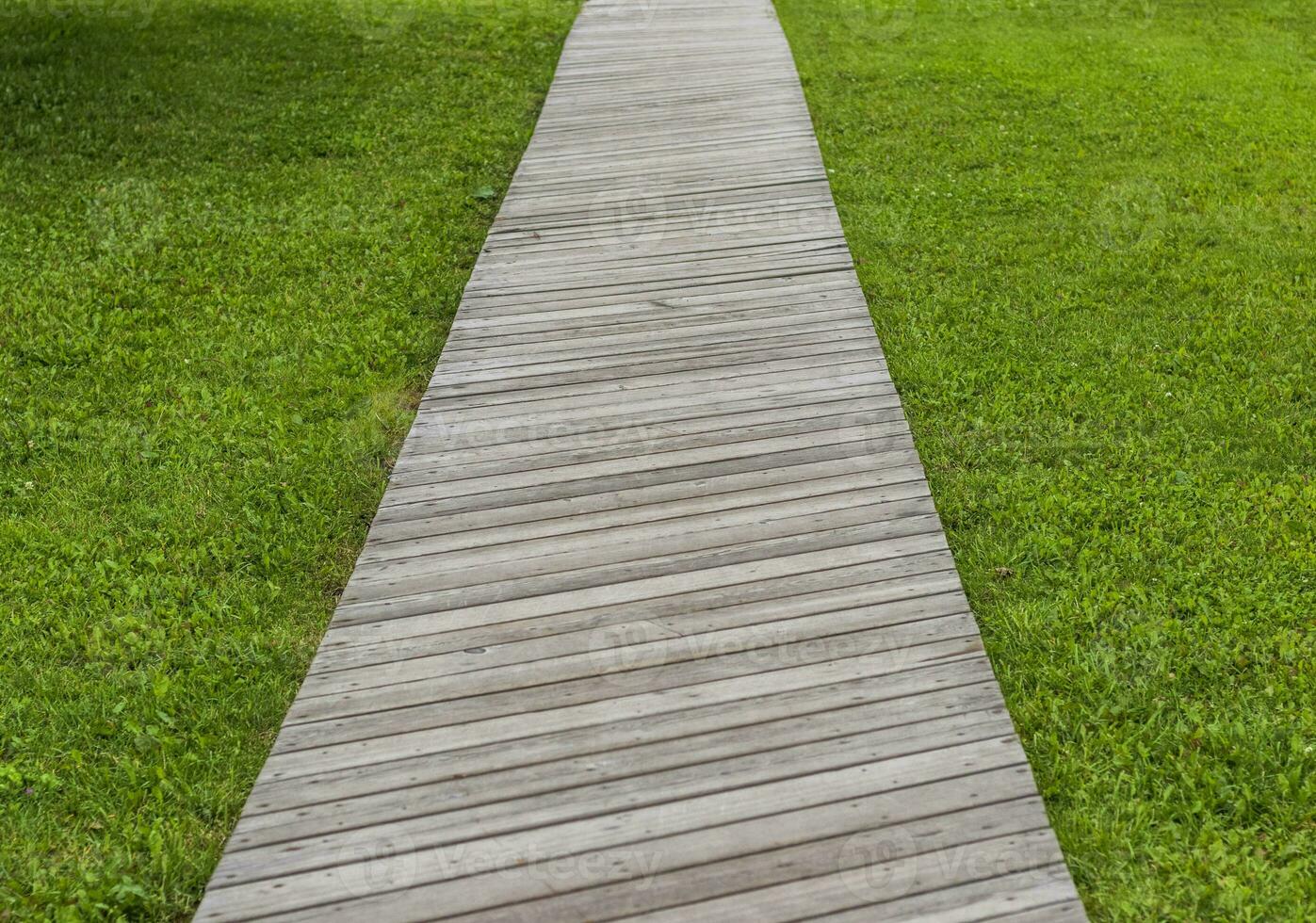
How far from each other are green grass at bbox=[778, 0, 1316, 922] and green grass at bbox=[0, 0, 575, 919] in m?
2.88

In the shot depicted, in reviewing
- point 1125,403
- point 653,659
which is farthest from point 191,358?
point 1125,403

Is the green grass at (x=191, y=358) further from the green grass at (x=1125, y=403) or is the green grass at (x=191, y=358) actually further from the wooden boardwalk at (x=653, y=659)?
the green grass at (x=1125, y=403)

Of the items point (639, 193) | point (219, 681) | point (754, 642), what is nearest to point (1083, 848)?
point (754, 642)

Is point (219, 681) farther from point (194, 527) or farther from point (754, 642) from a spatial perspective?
point (754, 642)

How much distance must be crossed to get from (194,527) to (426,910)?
247cm

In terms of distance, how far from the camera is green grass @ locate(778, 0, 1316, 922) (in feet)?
12.3

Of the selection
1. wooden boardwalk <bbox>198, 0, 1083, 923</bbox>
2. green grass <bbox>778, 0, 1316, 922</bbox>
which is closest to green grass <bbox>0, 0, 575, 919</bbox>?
wooden boardwalk <bbox>198, 0, 1083, 923</bbox>

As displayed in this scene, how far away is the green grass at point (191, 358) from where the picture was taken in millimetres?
3971

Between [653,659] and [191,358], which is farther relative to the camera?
[191,358]

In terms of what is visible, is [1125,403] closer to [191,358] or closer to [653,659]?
[653,659]

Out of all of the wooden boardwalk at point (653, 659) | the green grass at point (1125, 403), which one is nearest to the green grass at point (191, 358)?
the wooden boardwalk at point (653, 659)

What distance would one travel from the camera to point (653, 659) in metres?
4.20

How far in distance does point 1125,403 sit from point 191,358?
5211mm

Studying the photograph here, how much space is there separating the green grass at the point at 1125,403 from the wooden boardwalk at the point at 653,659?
0.31 meters
